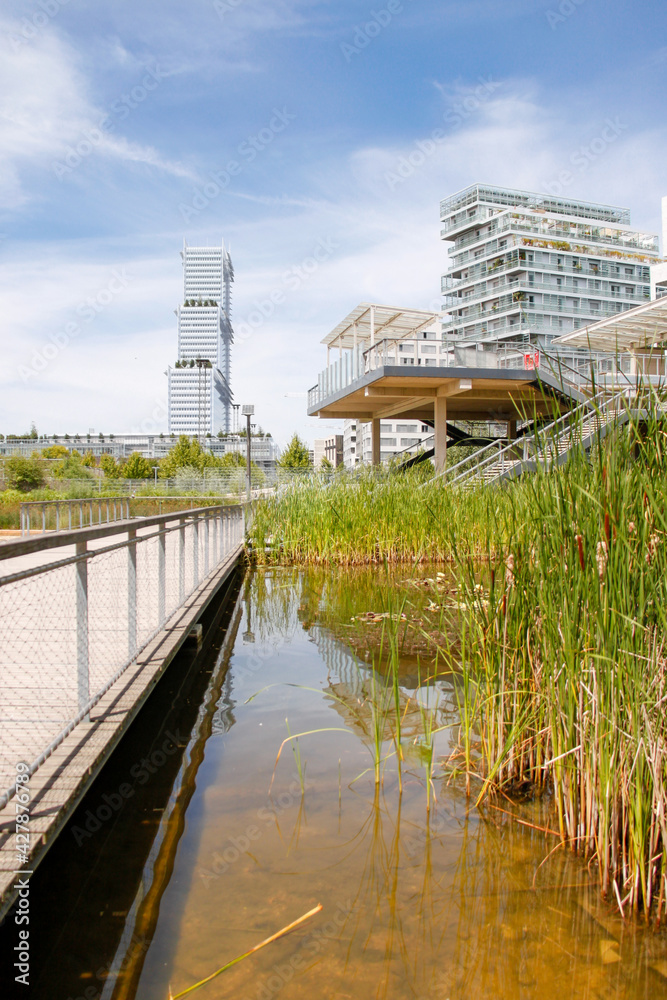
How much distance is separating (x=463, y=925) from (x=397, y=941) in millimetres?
266

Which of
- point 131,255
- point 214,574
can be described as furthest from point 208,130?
point 214,574

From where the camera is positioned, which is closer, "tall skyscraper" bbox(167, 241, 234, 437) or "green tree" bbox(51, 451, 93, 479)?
"green tree" bbox(51, 451, 93, 479)

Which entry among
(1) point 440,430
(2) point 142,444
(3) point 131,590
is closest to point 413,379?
(1) point 440,430

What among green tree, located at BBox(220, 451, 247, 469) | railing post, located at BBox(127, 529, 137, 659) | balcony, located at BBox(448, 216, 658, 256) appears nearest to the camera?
railing post, located at BBox(127, 529, 137, 659)

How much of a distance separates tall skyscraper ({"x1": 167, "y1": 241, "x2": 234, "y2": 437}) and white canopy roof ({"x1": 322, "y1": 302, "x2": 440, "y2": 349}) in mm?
98551

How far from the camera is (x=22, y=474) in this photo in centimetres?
2980

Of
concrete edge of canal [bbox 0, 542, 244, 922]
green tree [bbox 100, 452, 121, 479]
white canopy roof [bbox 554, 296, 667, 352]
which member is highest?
white canopy roof [bbox 554, 296, 667, 352]

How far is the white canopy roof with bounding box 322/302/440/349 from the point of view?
22688mm

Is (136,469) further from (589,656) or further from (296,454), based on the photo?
(589,656)

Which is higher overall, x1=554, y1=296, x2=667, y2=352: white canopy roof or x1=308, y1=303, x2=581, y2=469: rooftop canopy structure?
x1=554, y1=296, x2=667, y2=352: white canopy roof

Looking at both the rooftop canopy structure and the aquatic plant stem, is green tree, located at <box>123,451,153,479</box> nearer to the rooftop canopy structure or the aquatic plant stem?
the rooftop canopy structure

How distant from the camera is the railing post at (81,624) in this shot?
10.6ft

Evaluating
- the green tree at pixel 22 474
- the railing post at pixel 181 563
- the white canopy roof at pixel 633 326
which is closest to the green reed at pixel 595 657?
the railing post at pixel 181 563

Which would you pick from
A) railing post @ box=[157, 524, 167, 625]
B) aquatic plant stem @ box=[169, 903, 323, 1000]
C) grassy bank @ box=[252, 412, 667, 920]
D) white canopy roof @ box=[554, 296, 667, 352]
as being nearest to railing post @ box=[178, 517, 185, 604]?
railing post @ box=[157, 524, 167, 625]
